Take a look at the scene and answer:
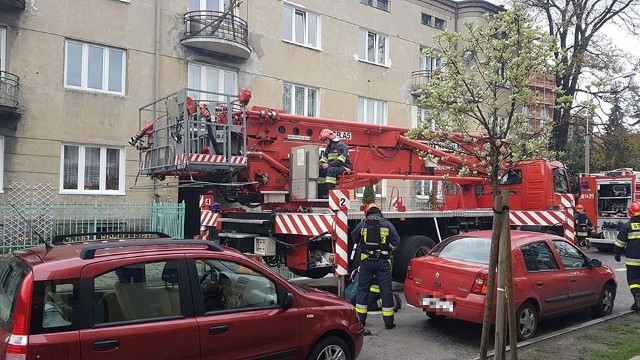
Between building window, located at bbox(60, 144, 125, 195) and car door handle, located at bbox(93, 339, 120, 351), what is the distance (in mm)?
12583

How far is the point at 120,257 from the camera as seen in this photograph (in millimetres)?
4062

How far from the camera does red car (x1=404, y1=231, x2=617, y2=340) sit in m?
6.73

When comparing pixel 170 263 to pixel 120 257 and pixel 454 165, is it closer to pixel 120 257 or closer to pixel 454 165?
pixel 120 257

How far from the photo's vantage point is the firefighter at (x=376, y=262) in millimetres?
7461

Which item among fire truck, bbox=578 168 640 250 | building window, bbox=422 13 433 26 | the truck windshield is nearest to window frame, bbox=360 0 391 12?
building window, bbox=422 13 433 26

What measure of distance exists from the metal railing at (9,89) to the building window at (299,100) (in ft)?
27.8

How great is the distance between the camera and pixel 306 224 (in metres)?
8.73

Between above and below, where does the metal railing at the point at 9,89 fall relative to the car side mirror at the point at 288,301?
above

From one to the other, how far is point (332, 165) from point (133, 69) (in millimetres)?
9280

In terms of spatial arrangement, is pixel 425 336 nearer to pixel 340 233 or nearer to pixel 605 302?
pixel 340 233

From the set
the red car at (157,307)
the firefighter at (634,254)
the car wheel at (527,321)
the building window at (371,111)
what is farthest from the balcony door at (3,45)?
the firefighter at (634,254)

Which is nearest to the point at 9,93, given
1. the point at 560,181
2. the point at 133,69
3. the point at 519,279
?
the point at 133,69

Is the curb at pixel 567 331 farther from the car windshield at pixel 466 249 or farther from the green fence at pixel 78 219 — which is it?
the green fence at pixel 78 219

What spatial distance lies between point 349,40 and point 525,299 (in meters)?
Result: 16.4
